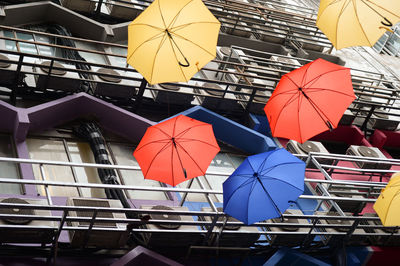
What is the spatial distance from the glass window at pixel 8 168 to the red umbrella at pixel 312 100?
5.08m

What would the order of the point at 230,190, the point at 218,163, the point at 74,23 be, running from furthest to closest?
the point at 74,23
the point at 218,163
the point at 230,190

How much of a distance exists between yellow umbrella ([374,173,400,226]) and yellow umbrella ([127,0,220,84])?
423 centimetres

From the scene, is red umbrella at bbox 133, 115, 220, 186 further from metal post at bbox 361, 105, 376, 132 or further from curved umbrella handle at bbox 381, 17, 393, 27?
metal post at bbox 361, 105, 376, 132

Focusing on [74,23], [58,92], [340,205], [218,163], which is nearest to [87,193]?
[58,92]

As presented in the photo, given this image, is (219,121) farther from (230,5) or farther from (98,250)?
(230,5)

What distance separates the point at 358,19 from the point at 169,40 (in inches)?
138

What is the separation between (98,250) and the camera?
33.2 feet

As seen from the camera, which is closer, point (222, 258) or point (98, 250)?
point (98, 250)

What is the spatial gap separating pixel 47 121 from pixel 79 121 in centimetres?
86

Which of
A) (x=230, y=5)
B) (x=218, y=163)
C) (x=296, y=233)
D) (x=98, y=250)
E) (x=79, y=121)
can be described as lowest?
(x=296, y=233)

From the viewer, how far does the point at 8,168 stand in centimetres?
1130

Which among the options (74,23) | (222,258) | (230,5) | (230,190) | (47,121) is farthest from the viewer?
(230,5)

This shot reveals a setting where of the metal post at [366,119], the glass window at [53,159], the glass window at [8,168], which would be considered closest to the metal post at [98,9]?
the glass window at [53,159]

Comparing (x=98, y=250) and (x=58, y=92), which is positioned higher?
(x=58, y=92)
